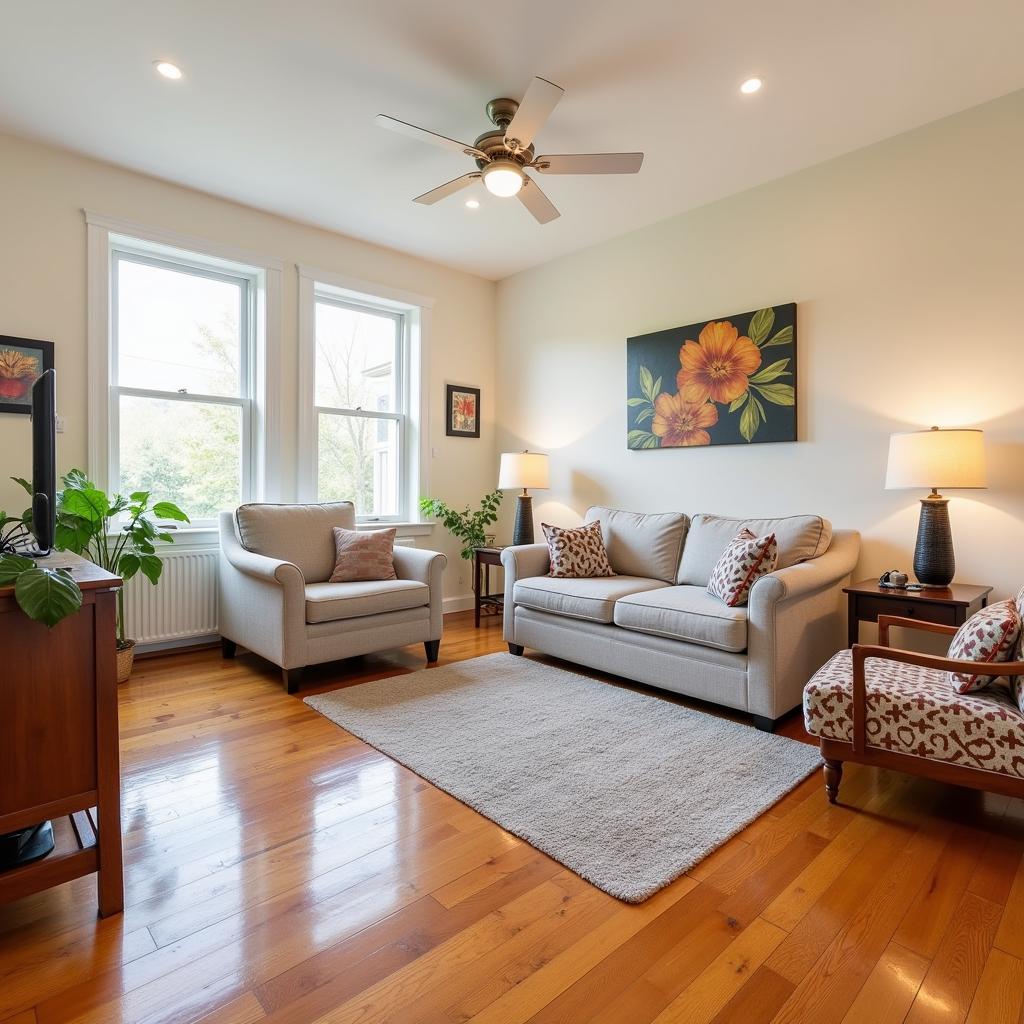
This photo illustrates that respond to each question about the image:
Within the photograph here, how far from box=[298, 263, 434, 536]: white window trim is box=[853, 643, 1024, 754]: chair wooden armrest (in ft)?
11.3

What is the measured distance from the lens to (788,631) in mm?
2730

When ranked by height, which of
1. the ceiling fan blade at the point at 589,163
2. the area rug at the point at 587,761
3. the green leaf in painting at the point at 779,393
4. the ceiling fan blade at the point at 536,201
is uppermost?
the ceiling fan blade at the point at 589,163

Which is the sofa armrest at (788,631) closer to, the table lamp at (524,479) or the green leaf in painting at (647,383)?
the green leaf in painting at (647,383)

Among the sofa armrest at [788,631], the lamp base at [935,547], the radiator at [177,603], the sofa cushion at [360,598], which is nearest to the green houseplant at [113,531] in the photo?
the radiator at [177,603]

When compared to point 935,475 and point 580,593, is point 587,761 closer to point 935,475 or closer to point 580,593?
point 580,593

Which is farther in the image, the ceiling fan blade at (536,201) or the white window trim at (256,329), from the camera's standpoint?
the white window trim at (256,329)

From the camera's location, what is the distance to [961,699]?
1.90m

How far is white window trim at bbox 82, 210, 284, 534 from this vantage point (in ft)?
11.4

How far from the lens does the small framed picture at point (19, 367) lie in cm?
320

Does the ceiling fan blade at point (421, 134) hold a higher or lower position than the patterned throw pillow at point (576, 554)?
higher

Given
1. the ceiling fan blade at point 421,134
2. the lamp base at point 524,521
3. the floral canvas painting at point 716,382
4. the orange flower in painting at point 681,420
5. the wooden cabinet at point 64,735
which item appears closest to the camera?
the wooden cabinet at point 64,735

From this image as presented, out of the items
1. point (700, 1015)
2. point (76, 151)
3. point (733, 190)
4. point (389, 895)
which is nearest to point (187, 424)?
point (76, 151)

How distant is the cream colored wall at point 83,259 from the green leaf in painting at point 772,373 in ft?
8.18

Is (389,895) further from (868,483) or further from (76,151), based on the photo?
(76,151)
